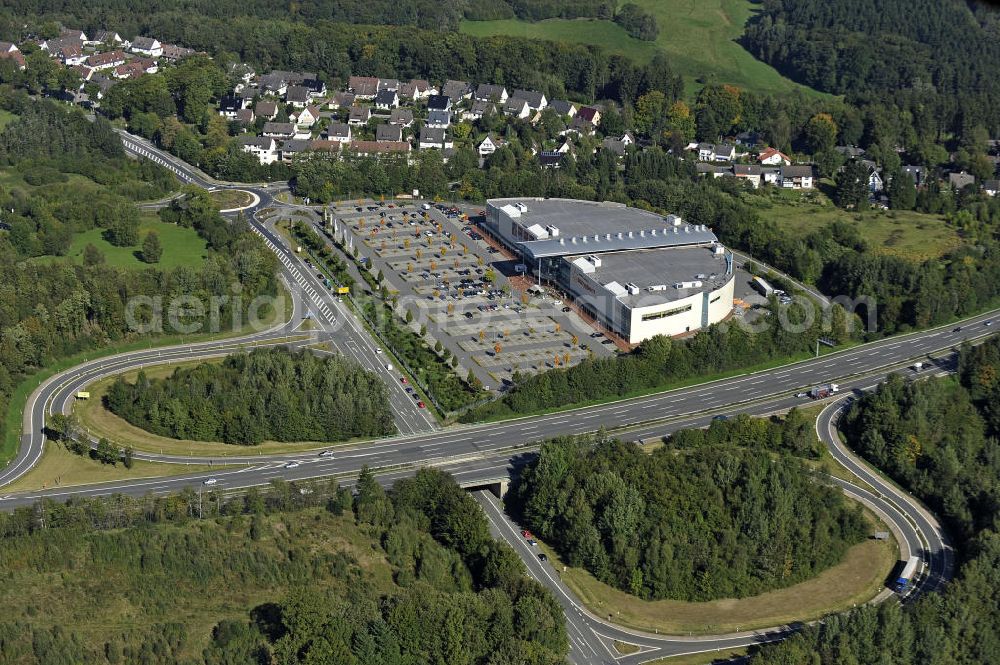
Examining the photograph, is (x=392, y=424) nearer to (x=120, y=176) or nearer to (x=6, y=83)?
(x=120, y=176)

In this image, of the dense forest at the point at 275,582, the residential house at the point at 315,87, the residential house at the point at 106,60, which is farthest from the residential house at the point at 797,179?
the residential house at the point at 106,60

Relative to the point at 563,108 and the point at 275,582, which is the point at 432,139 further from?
the point at 275,582

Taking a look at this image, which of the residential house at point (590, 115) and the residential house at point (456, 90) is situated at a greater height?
the residential house at point (456, 90)

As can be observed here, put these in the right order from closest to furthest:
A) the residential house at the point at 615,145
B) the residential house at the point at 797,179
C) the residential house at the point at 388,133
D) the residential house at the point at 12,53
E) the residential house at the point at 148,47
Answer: the residential house at the point at 797,179 → the residential house at the point at 615,145 → the residential house at the point at 388,133 → the residential house at the point at 12,53 → the residential house at the point at 148,47

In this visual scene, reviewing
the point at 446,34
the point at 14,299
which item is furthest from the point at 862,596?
the point at 446,34

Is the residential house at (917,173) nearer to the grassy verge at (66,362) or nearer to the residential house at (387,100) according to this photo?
the residential house at (387,100)

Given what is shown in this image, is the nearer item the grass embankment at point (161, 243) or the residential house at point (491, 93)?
the grass embankment at point (161, 243)
